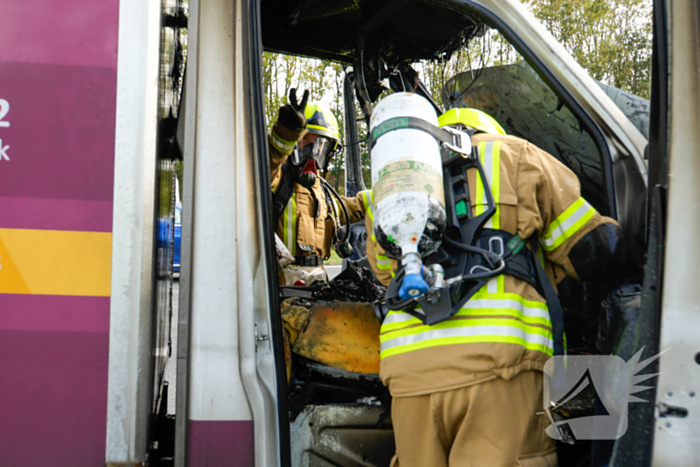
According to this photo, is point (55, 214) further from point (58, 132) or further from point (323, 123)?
point (323, 123)

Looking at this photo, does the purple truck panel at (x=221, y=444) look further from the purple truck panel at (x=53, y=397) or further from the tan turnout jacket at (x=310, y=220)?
the tan turnout jacket at (x=310, y=220)

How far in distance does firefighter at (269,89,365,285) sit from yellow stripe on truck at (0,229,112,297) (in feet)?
6.08

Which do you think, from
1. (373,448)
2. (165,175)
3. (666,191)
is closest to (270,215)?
(165,175)

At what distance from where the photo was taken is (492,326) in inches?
57.2

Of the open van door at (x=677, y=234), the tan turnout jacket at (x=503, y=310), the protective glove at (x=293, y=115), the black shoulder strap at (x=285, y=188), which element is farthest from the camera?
the black shoulder strap at (x=285, y=188)

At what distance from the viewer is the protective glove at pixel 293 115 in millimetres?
2637

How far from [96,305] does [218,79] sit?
75 centimetres

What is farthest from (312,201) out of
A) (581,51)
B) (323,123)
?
(581,51)

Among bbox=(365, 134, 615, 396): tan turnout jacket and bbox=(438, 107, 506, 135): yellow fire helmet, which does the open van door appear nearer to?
bbox=(365, 134, 615, 396): tan turnout jacket

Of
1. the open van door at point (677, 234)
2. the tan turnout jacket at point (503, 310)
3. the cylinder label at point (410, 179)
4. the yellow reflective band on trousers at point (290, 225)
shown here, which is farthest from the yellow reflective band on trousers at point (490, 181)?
the yellow reflective band on trousers at point (290, 225)

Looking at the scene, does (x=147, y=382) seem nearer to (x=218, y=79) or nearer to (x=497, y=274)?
(x=218, y=79)

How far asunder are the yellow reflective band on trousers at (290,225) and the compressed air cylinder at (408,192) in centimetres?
219

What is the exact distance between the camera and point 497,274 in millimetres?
1465

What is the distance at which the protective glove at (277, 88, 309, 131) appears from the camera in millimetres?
2637
